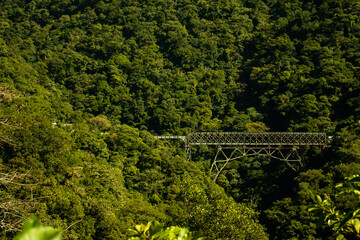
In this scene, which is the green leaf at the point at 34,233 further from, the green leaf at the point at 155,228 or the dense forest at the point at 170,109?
the dense forest at the point at 170,109

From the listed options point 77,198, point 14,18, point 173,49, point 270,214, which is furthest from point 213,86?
point 14,18

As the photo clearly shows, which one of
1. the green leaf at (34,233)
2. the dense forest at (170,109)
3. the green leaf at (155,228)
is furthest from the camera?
Result: the dense forest at (170,109)

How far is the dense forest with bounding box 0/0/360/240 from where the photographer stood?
A: 16125 mm

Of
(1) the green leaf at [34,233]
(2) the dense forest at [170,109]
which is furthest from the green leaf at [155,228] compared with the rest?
(1) the green leaf at [34,233]

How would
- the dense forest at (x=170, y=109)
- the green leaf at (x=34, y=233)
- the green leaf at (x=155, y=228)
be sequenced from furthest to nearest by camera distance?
the dense forest at (x=170, y=109)
the green leaf at (x=155, y=228)
the green leaf at (x=34, y=233)

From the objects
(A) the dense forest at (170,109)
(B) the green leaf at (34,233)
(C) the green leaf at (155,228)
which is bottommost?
(A) the dense forest at (170,109)

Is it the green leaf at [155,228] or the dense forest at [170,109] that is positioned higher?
the green leaf at [155,228]

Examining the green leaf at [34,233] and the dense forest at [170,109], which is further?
the dense forest at [170,109]

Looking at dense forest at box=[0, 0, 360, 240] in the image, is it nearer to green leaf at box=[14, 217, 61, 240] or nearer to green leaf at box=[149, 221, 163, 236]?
green leaf at box=[149, 221, 163, 236]

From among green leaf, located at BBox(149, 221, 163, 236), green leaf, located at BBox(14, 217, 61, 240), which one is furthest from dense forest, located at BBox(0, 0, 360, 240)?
green leaf, located at BBox(14, 217, 61, 240)

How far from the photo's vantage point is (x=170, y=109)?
151 ft

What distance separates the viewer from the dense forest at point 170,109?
1612cm

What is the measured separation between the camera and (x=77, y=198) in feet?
53.3

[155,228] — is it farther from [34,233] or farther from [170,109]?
[170,109]
